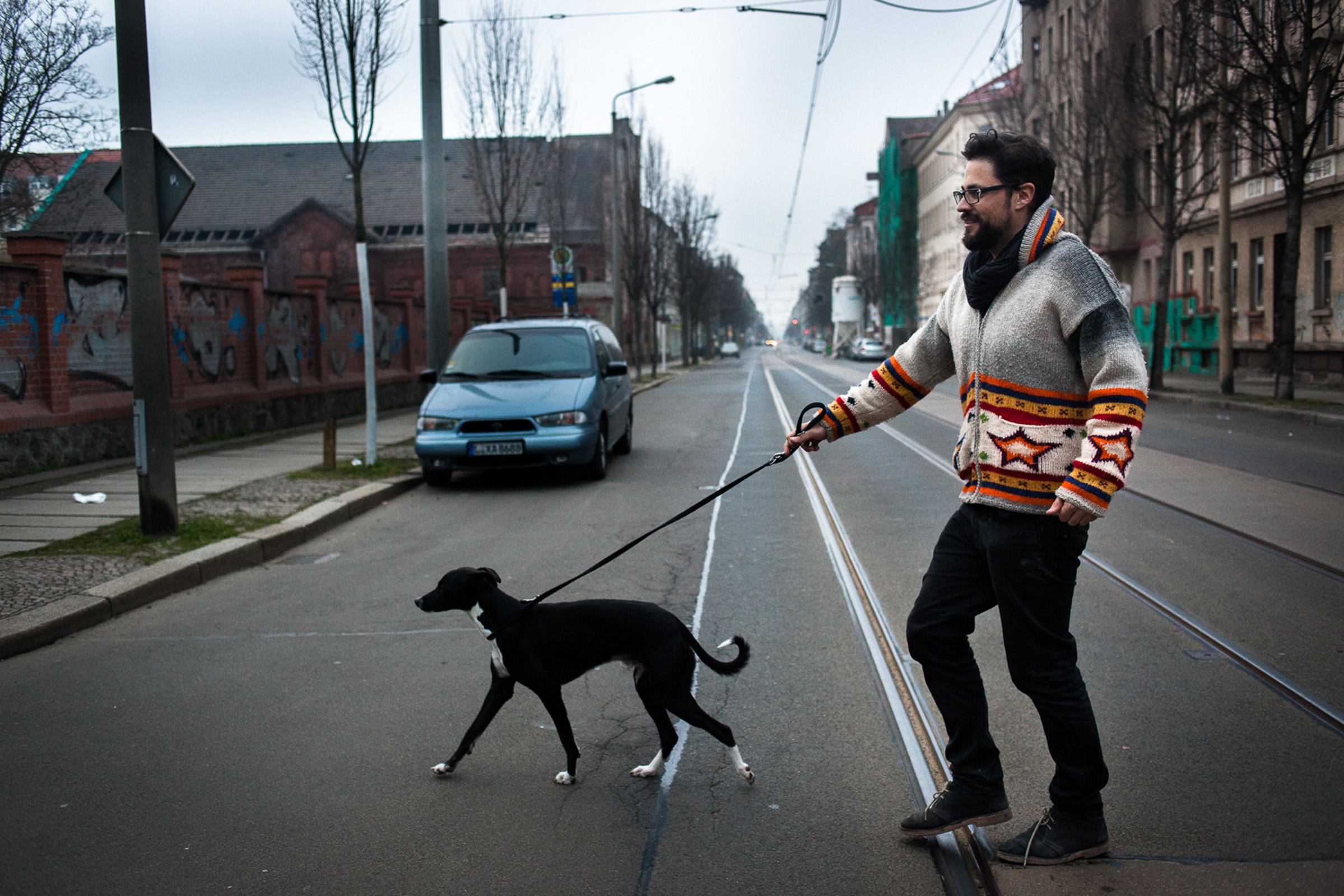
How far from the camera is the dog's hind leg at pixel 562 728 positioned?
12.0 feet

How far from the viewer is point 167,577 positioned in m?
6.95

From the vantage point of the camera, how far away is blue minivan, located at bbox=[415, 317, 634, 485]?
11.3 m

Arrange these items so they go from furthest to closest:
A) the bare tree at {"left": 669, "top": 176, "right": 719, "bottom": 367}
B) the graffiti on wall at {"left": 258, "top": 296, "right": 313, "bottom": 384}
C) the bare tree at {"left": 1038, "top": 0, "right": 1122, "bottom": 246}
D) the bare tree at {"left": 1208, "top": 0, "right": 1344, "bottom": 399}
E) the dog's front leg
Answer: the bare tree at {"left": 669, "top": 176, "right": 719, "bottom": 367}, the bare tree at {"left": 1038, "top": 0, "right": 1122, "bottom": 246}, the bare tree at {"left": 1208, "top": 0, "right": 1344, "bottom": 399}, the graffiti on wall at {"left": 258, "top": 296, "right": 313, "bottom": 384}, the dog's front leg

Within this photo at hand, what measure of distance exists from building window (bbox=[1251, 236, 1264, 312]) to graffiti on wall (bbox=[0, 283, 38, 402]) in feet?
95.1

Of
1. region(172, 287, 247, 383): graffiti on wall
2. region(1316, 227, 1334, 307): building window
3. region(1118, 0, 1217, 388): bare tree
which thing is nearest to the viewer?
region(172, 287, 247, 383): graffiti on wall

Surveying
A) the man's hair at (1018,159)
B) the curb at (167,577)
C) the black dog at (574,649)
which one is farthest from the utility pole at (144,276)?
the man's hair at (1018,159)

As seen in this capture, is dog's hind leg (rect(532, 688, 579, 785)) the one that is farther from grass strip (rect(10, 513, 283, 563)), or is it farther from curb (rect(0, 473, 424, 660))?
grass strip (rect(10, 513, 283, 563))

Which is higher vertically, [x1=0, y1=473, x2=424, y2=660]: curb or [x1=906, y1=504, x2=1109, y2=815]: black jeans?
[x1=906, y1=504, x2=1109, y2=815]: black jeans

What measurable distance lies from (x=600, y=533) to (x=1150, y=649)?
4.47 m

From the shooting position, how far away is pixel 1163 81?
24.9 metres

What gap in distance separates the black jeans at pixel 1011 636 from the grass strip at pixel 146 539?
5926mm

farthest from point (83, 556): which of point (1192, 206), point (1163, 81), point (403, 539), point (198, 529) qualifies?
point (1192, 206)

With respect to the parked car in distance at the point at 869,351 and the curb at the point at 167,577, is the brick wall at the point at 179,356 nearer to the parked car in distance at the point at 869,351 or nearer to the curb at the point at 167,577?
the curb at the point at 167,577

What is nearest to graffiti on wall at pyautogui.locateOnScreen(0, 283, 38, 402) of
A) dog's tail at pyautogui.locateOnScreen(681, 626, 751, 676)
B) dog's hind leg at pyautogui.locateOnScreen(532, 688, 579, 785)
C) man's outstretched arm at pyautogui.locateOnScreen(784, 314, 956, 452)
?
dog's hind leg at pyautogui.locateOnScreen(532, 688, 579, 785)
